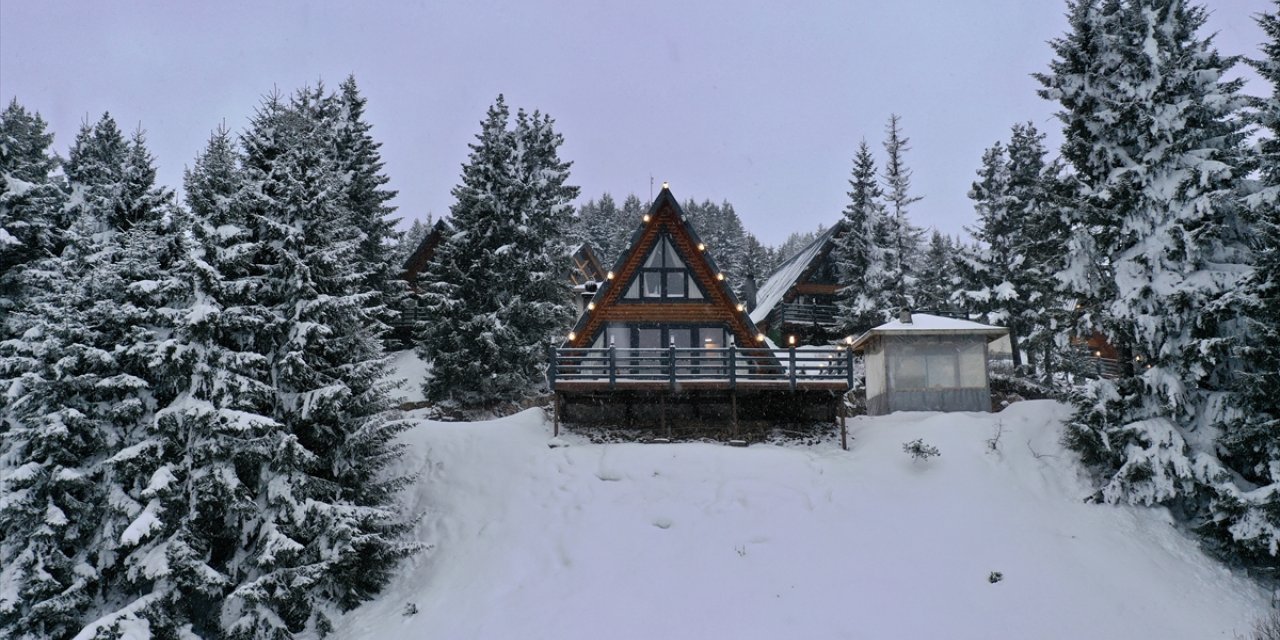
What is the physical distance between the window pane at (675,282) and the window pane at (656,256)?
1.89ft

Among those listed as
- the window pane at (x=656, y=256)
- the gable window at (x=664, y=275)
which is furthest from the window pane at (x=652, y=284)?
the window pane at (x=656, y=256)

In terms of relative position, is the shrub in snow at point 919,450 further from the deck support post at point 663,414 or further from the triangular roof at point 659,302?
the deck support post at point 663,414

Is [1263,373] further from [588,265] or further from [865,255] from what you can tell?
[588,265]

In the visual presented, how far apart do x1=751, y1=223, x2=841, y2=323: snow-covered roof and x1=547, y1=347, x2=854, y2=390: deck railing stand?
1770cm

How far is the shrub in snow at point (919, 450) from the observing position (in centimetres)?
1905

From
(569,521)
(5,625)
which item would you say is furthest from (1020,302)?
(5,625)

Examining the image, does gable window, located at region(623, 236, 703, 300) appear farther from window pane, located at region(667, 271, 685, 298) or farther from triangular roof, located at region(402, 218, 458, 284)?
triangular roof, located at region(402, 218, 458, 284)

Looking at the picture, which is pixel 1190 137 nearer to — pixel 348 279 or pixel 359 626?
pixel 348 279

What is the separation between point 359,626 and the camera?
555 inches

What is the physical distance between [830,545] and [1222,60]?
16.6 m

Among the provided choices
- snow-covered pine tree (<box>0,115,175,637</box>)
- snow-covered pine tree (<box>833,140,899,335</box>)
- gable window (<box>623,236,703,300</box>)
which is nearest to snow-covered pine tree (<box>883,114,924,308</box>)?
snow-covered pine tree (<box>833,140,899,335</box>)

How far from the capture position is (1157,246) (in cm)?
1708

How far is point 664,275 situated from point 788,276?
19757 millimetres

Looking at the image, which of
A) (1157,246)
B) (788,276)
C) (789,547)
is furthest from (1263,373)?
(788,276)
